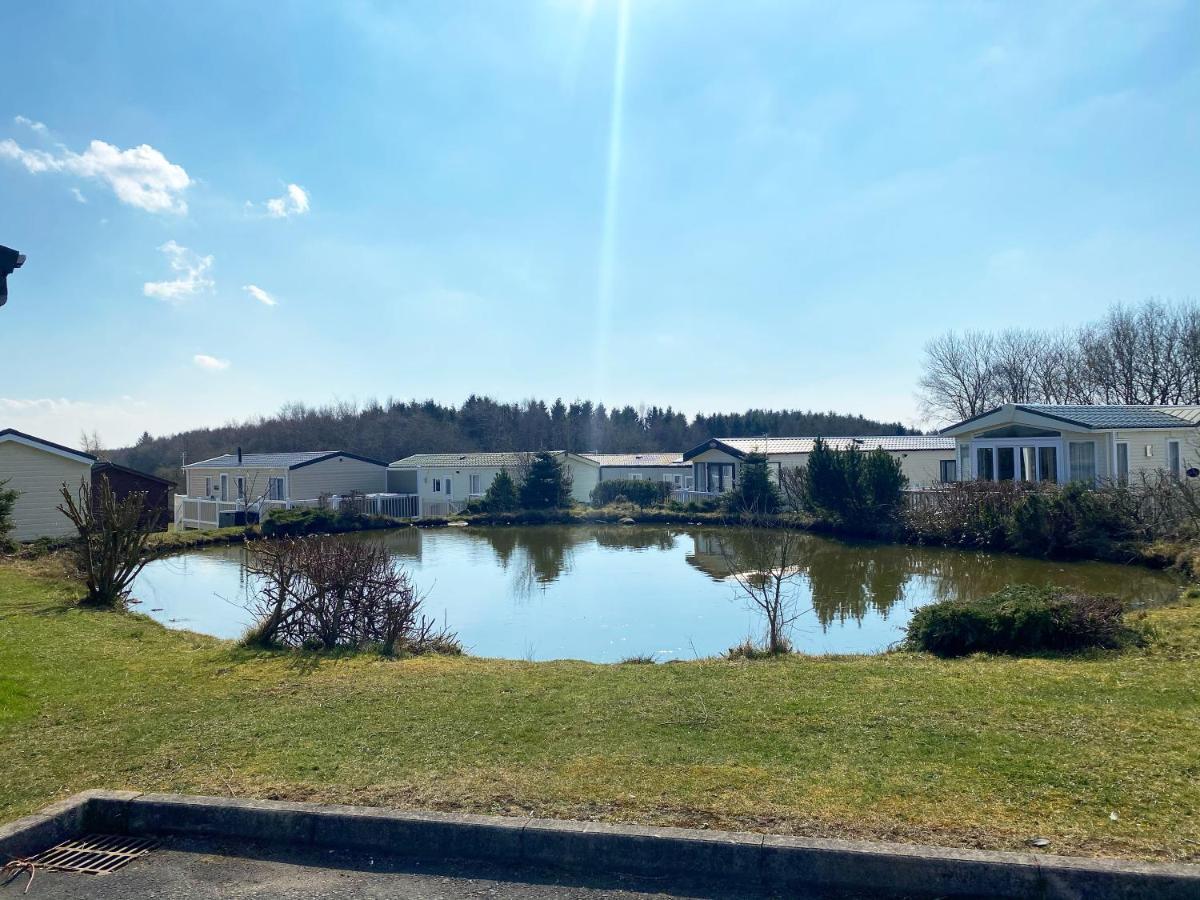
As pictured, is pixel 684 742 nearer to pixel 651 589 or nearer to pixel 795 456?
pixel 651 589

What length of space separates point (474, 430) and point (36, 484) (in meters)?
59.9

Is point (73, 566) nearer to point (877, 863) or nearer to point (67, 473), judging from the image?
point (67, 473)

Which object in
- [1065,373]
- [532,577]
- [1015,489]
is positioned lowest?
[532,577]

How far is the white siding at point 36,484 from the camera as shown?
23.6 meters

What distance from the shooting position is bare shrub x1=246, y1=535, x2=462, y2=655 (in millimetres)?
9375

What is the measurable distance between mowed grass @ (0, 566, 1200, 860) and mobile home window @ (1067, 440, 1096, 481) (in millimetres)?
17600

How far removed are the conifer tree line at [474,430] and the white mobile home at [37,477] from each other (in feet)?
113

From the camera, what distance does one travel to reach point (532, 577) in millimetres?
18797

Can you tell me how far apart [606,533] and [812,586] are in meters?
15.2

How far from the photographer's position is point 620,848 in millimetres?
3609

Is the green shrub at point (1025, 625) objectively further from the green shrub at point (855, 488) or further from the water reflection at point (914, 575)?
the green shrub at point (855, 488)

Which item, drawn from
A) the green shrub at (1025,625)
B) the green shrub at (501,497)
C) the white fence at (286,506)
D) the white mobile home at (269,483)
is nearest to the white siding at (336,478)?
the white mobile home at (269,483)

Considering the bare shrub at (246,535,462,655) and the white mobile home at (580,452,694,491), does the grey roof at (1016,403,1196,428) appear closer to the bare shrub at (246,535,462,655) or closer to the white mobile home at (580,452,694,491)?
the bare shrub at (246,535,462,655)

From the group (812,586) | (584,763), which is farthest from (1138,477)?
(584,763)
